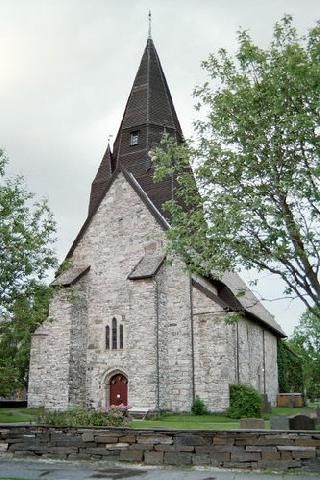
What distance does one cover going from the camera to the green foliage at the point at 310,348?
57031mm

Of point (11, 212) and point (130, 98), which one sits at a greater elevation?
point (130, 98)

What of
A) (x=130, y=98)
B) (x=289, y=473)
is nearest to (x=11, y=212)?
(x=289, y=473)

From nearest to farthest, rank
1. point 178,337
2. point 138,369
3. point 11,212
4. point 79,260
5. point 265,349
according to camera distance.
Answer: point 11,212 → point 138,369 → point 178,337 → point 79,260 → point 265,349

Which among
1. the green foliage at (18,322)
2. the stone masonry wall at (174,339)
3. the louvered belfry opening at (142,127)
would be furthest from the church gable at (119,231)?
the green foliage at (18,322)

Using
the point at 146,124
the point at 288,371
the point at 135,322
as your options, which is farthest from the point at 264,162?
the point at 288,371

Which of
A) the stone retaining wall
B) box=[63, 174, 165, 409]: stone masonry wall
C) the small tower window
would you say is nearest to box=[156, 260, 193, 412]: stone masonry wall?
box=[63, 174, 165, 409]: stone masonry wall

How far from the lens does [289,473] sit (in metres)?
10.4

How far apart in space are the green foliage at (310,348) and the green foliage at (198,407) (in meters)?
34.1

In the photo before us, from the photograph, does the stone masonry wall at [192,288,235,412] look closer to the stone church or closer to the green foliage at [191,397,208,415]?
the stone church

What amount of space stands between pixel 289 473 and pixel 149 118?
83.6ft

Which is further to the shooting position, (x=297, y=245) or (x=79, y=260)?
(x=79, y=260)

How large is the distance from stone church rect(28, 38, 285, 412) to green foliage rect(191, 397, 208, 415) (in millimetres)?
236

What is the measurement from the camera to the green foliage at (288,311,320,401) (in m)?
57.0

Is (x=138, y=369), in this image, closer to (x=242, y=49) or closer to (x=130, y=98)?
(x=242, y=49)
